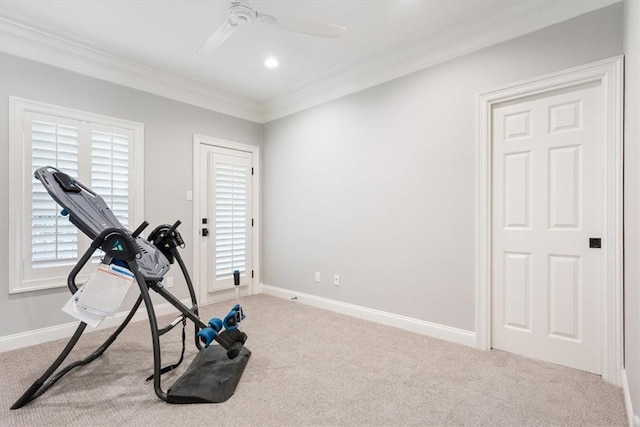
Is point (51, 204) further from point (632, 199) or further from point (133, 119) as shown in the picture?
point (632, 199)

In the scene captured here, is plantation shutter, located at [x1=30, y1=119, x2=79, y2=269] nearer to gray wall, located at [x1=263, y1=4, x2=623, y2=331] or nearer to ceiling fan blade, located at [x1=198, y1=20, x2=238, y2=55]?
ceiling fan blade, located at [x1=198, y1=20, x2=238, y2=55]

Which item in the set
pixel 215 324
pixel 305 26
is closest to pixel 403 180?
pixel 305 26

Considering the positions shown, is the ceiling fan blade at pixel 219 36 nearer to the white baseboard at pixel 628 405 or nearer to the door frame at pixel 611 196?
the door frame at pixel 611 196

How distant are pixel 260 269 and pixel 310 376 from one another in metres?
2.61

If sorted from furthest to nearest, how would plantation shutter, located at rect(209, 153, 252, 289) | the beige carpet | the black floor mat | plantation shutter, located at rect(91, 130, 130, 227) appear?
plantation shutter, located at rect(209, 153, 252, 289)
plantation shutter, located at rect(91, 130, 130, 227)
the black floor mat
the beige carpet

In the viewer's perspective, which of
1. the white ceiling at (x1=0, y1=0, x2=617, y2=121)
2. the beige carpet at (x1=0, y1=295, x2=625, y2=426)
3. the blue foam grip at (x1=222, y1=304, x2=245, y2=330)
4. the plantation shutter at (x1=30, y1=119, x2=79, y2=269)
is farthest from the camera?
the plantation shutter at (x1=30, y1=119, x2=79, y2=269)

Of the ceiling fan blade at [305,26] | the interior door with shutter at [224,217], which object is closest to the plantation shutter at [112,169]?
the interior door with shutter at [224,217]

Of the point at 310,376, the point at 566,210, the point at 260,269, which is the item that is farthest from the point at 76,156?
the point at 566,210

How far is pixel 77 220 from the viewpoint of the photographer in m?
1.88

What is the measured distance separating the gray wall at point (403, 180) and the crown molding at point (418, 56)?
0.21ft

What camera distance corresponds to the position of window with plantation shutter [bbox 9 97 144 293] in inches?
108

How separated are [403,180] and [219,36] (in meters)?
2.03

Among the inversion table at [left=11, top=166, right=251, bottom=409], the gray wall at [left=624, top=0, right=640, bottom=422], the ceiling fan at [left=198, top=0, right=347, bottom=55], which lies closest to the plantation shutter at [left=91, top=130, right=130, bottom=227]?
the inversion table at [left=11, top=166, right=251, bottom=409]

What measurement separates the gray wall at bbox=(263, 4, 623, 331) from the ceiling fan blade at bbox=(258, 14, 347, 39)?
4.22 feet
